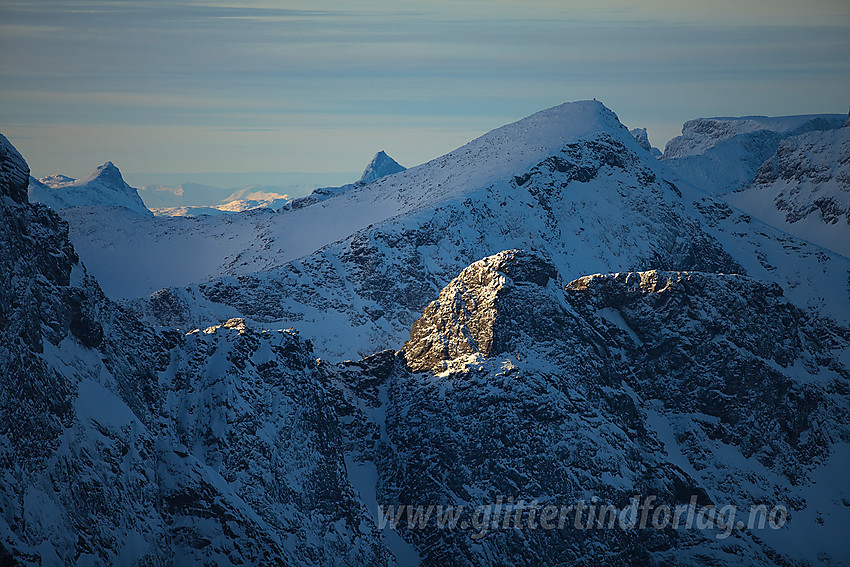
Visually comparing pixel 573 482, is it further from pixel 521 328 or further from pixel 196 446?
pixel 196 446

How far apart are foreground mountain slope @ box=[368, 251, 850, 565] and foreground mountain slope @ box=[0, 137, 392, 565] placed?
14.2 metres

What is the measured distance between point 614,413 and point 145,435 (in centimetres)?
6462

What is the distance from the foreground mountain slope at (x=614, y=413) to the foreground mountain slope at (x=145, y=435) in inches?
561

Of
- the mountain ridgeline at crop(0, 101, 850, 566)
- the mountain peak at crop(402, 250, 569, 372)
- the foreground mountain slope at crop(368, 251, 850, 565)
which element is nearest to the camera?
the mountain ridgeline at crop(0, 101, 850, 566)

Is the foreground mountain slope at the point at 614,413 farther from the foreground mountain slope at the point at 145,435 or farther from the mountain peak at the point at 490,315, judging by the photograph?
the foreground mountain slope at the point at 145,435

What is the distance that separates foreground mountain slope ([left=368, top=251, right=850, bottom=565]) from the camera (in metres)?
128

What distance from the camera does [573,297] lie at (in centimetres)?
15650

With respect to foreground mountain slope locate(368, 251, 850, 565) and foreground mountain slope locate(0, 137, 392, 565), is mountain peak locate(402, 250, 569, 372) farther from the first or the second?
foreground mountain slope locate(0, 137, 392, 565)

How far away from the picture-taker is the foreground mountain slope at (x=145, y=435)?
3565 inches

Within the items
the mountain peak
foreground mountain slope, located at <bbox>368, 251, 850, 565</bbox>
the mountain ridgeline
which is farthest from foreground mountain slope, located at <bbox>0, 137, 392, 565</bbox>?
the mountain peak

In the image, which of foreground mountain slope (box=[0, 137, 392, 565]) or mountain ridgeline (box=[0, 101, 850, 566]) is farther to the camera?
mountain ridgeline (box=[0, 101, 850, 566])

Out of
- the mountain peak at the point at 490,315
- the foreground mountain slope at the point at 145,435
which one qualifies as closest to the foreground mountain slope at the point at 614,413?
the mountain peak at the point at 490,315

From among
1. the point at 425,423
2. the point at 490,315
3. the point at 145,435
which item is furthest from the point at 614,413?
the point at 145,435

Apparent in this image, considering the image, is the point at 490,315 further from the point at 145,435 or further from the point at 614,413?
the point at 145,435
